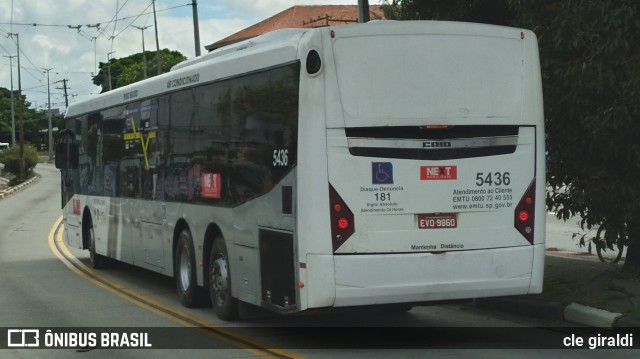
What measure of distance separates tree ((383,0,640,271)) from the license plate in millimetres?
2742

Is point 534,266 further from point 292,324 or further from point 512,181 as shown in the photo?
point 292,324

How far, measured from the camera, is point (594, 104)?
38.6ft

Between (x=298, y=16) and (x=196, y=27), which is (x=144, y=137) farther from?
(x=298, y=16)

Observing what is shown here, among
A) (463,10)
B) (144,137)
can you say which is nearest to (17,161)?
(144,137)

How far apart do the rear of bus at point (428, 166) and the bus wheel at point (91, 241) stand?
10.4 metres

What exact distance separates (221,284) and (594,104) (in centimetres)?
482

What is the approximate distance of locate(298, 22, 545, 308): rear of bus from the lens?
909cm

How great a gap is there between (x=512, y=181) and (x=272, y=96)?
2480 mm

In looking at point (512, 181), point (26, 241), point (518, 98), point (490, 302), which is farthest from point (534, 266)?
point (26, 241)

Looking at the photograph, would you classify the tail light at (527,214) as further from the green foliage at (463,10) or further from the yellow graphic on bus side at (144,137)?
the yellow graphic on bus side at (144,137)

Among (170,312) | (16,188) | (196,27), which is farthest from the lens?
(16,188)

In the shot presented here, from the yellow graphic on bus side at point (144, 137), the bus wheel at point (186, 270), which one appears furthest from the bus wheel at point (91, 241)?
the bus wheel at point (186, 270)

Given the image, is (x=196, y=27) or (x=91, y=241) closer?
(x=91, y=241)

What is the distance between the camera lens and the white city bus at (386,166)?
9086mm
